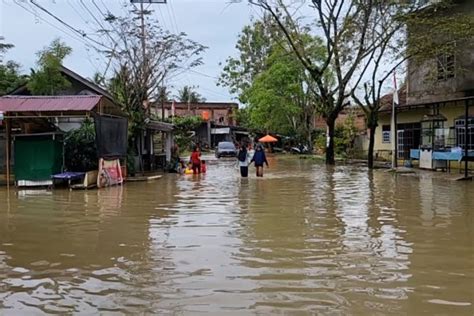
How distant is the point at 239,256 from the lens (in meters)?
7.81

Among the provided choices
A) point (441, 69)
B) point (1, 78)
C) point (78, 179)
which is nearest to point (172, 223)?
point (78, 179)

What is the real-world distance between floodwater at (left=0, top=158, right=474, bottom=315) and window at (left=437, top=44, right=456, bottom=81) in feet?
45.3

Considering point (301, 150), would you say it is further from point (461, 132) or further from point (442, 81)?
point (461, 132)

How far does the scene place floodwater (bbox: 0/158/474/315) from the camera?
566 centimetres

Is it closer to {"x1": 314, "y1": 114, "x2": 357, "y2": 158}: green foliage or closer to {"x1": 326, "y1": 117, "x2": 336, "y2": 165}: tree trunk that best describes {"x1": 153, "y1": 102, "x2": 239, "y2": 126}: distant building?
{"x1": 314, "y1": 114, "x2": 357, "y2": 158}: green foliage

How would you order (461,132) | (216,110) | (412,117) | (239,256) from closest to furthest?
(239,256)
(461,132)
(412,117)
(216,110)

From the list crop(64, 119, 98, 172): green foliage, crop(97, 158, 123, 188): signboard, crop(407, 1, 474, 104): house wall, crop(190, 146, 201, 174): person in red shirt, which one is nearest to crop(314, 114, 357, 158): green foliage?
crop(407, 1, 474, 104): house wall

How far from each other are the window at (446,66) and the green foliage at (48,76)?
17569 mm

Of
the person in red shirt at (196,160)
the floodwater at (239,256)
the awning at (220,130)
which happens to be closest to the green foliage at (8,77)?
the person in red shirt at (196,160)

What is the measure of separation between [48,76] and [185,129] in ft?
93.5

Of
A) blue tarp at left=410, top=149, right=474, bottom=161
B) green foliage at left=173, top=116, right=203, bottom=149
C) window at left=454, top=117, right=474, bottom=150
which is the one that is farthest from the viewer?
green foliage at left=173, top=116, right=203, bottom=149

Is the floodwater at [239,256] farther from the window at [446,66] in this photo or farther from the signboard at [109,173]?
the window at [446,66]

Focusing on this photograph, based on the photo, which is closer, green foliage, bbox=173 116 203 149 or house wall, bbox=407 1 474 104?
house wall, bbox=407 1 474 104

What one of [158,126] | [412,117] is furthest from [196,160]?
[412,117]
